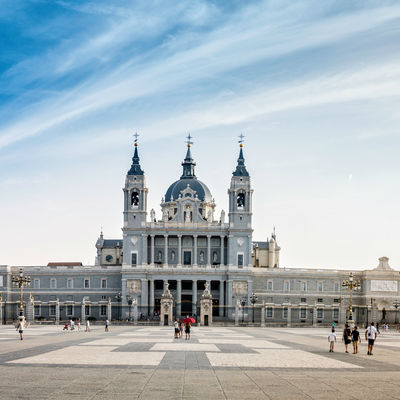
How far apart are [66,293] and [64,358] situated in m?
88.5

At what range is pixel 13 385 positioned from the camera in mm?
22422

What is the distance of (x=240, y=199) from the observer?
12075 cm

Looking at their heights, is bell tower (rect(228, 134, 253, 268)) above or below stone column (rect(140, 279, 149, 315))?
above

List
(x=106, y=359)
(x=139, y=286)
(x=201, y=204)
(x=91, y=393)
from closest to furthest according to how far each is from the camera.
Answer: (x=91, y=393) → (x=106, y=359) → (x=139, y=286) → (x=201, y=204)

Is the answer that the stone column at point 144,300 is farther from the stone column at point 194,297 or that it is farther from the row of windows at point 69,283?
the row of windows at point 69,283

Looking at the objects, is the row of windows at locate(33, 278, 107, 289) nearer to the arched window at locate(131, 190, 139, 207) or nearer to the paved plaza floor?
the arched window at locate(131, 190, 139, 207)

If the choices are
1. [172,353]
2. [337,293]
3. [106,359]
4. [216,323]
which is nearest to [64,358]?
[106,359]

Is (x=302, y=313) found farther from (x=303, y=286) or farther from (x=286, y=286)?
(x=286, y=286)

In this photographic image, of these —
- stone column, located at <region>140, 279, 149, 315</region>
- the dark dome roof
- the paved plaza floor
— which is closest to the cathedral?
stone column, located at <region>140, 279, 149, 315</region>

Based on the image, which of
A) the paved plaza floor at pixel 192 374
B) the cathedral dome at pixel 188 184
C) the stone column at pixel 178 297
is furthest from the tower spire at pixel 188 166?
the paved plaza floor at pixel 192 374

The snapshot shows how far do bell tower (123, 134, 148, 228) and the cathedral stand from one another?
0.18 metres

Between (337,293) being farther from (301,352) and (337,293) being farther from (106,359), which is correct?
(106,359)

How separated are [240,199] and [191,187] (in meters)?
19.1

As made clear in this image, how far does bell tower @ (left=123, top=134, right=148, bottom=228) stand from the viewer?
392 ft
